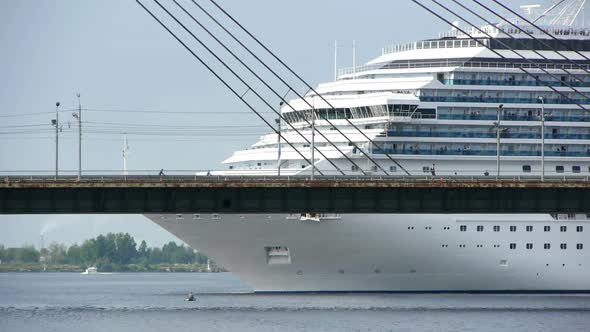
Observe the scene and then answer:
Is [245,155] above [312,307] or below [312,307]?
above

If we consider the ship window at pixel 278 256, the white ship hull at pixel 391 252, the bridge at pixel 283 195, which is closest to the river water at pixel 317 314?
the white ship hull at pixel 391 252

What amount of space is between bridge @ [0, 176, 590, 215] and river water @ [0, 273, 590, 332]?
4.86 metres

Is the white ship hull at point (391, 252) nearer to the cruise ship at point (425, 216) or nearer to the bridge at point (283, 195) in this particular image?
the cruise ship at point (425, 216)

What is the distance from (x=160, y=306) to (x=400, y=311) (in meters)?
16.4

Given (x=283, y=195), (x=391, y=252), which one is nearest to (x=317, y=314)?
Result: (x=283, y=195)

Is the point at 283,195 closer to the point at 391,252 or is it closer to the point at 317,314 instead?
the point at 317,314

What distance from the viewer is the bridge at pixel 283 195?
7000 cm

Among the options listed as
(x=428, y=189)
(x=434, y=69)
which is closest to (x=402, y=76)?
(x=434, y=69)

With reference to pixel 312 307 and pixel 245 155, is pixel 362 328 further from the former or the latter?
pixel 245 155

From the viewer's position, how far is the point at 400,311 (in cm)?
7838

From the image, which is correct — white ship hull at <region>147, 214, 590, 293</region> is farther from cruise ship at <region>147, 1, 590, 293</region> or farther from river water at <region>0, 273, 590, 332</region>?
river water at <region>0, 273, 590, 332</region>

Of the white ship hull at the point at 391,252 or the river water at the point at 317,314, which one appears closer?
the river water at the point at 317,314

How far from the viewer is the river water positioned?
6994 cm

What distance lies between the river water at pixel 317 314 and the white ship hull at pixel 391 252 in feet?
2.69
